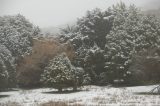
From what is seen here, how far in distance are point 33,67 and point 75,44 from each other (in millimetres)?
6355

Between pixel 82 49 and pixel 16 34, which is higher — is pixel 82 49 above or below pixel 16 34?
below

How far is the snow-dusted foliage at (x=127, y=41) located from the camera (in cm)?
4378


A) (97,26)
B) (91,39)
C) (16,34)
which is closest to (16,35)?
(16,34)

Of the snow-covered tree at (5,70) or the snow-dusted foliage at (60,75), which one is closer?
the snow-covered tree at (5,70)

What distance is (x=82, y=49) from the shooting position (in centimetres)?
4978

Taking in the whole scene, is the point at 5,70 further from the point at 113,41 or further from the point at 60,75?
the point at 113,41

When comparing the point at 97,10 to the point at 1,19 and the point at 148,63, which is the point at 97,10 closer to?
the point at 1,19

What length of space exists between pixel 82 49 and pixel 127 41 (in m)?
7.38

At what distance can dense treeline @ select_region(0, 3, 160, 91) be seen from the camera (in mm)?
39562

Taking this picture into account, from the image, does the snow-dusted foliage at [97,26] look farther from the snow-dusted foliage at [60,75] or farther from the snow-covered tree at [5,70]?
the snow-covered tree at [5,70]


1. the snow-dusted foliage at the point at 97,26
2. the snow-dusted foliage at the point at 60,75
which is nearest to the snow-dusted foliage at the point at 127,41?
the snow-dusted foliage at the point at 97,26

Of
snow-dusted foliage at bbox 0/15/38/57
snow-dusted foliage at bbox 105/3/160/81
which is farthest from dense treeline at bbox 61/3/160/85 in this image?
snow-dusted foliage at bbox 0/15/38/57

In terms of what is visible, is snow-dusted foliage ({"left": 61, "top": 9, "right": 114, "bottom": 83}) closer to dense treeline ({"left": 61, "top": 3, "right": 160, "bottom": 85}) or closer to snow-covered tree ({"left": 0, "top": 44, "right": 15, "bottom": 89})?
dense treeline ({"left": 61, "top": 3, "right": 160, "bottom": 85})

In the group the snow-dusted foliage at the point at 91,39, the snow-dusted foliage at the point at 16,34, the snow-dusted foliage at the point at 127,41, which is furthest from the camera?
the snow-dusted foliage at the point at 16,34
